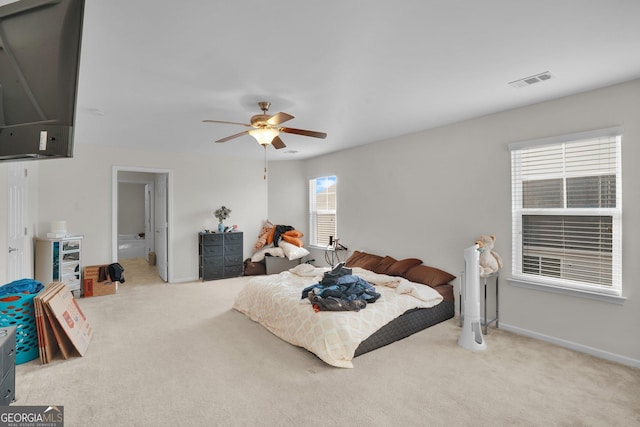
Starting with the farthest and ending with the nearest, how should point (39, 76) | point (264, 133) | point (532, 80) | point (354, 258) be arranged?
point (354, 258), point (264, 133), point (532, 80), point (39, 76)

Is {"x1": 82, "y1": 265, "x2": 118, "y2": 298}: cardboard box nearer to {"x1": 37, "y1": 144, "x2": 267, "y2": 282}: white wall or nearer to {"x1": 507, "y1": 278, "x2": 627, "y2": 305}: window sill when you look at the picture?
{"x1": 37, "y1": 144, "x2": 267, "y2": 282}: white wall

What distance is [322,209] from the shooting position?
681 centimetres

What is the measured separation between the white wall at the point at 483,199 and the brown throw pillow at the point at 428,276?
0.13 meters

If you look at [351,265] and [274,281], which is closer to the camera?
[274,281]

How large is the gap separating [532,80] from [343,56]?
1.77 metres

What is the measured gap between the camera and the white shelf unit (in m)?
4.62

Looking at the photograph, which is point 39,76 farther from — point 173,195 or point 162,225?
point 162,225

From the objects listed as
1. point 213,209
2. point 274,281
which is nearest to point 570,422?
point 274,281

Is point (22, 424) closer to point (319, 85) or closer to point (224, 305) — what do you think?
point (224, 305)

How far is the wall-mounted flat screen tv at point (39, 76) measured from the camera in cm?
106

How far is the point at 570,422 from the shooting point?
2.05 m

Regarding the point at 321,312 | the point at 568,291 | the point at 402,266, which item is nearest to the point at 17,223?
the point at 321,312

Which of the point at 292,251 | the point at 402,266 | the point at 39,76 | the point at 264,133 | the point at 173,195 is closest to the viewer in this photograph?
the point at 39,76

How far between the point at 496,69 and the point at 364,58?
1131mm
